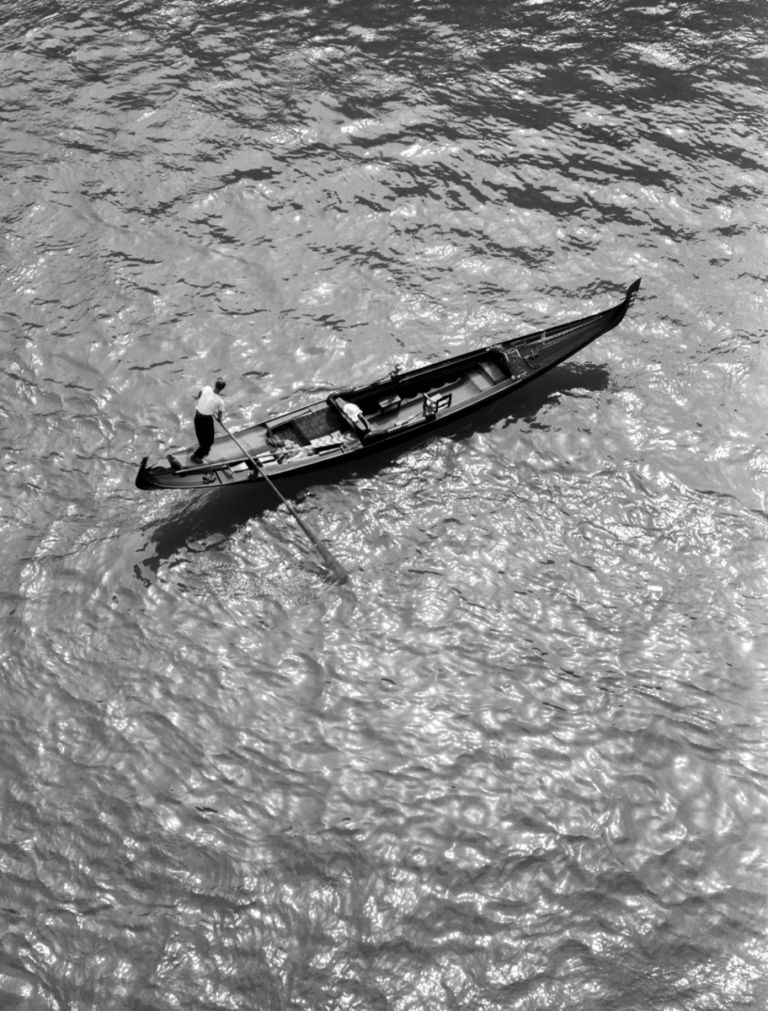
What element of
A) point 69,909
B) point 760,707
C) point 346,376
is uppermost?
point 346,376

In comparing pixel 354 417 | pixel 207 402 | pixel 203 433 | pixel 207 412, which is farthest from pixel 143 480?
pixel 354 417

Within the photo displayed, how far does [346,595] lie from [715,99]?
64.8 ft

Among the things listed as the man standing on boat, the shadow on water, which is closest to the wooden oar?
the man standing on boat

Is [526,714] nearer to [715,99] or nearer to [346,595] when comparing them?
[346,595]

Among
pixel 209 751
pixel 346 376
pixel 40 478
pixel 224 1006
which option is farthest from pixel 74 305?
pixel 224 1006

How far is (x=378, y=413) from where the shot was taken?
22.4 metres

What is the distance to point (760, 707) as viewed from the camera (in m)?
18.1

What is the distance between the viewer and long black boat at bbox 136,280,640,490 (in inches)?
804

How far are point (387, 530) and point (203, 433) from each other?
419cm

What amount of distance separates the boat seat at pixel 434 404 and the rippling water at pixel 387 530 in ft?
2.70

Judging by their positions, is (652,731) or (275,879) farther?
(652,731)

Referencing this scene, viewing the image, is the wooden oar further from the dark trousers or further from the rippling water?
the rippling water

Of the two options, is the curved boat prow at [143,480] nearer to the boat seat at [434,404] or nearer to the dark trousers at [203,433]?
the dark trousers at [203,433]

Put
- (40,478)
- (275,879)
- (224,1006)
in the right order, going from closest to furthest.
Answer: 1. (224,1006)
2. (275,879)
3. (40,478)
